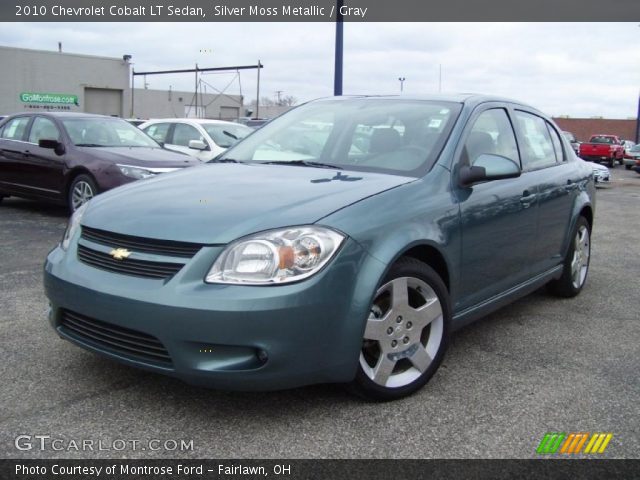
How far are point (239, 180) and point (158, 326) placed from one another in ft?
3.52

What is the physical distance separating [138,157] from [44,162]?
1.48m

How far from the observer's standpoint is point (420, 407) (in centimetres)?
307

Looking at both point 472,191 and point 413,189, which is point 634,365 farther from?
point 413,189

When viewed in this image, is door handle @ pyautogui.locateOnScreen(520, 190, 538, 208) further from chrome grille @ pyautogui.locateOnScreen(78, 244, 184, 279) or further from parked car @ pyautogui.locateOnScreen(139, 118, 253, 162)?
parked car @ pyautogui.locateOnScreen(139, 118, 253, 162)

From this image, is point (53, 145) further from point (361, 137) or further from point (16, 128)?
point (361, 137)

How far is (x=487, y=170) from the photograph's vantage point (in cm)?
357

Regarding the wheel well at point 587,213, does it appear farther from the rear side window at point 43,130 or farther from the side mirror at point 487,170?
the rear side window at point 43,130

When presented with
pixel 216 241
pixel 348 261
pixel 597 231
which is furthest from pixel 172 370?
pixel 597 231

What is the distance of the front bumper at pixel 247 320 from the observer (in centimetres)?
260

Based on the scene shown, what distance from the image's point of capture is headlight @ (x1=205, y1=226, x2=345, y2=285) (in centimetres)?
266

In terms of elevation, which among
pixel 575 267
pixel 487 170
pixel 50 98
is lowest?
pixel 575 267

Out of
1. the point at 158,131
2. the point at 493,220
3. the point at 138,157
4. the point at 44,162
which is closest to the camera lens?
the point at 493,220

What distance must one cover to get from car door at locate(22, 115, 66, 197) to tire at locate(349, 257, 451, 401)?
657cm

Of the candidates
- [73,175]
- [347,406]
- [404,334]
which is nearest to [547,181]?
[404,334]
